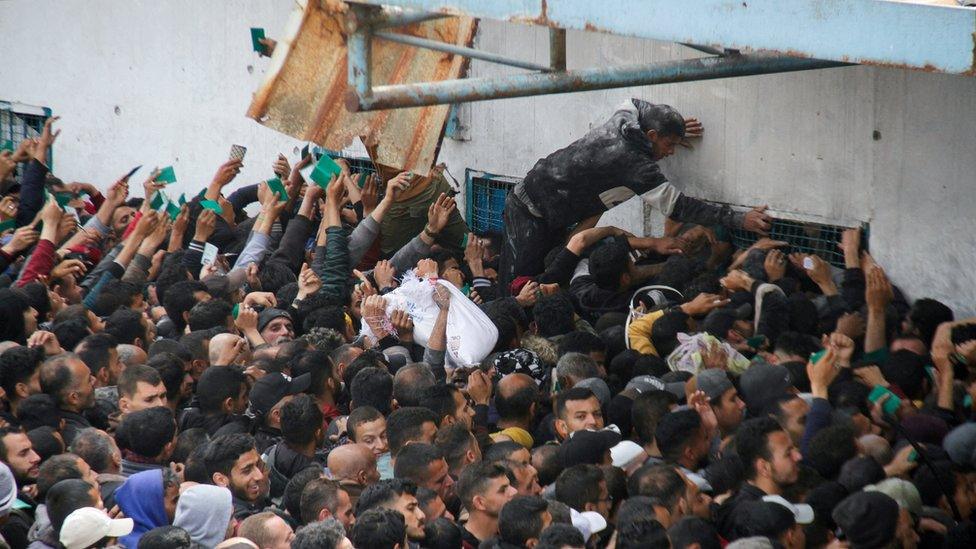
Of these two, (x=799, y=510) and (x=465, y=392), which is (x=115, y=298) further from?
(x=799, y=510)

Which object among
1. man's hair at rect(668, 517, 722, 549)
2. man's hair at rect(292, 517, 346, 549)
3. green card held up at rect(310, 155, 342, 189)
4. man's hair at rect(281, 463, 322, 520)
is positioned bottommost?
man's hair at rect(281, 463, 322, 520)

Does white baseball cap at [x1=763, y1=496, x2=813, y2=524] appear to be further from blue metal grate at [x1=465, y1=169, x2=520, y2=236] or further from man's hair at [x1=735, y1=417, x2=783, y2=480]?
blue metal grate at [x1=465, y1=169, x2=520, y2=236]

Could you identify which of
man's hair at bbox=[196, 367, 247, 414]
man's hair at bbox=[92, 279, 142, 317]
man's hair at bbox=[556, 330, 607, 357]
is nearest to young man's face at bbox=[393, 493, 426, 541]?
man's hair at bbox=[196, 367, 247, 414]

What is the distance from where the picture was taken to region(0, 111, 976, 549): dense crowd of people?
196 inches

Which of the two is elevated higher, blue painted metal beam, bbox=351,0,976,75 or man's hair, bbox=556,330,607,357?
blue painted metal beam, bbox=351,0,976,75

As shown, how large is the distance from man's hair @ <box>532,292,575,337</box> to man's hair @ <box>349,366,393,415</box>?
1203mm

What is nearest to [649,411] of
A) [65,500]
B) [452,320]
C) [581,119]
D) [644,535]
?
[644,535]

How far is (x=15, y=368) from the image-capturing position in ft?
21.6

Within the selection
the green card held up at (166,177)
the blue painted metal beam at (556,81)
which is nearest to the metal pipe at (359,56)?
the blue painted metal beam at (556,81)

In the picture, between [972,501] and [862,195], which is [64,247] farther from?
[972,501]

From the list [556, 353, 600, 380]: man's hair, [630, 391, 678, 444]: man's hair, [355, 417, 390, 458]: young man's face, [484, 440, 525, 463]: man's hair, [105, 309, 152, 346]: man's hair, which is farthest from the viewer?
[105, 309, 152, 346]: man's hair

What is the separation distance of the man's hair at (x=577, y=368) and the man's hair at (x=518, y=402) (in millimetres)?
322

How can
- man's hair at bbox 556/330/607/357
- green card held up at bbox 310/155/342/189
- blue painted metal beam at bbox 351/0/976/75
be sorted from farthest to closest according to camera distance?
1. green card held up at bbox 310/155/342/189
2. man's hair at bbox 556/330/607/357
3. blue painted metal beam at bbox 351/0/976/75

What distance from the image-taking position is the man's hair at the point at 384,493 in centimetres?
489
